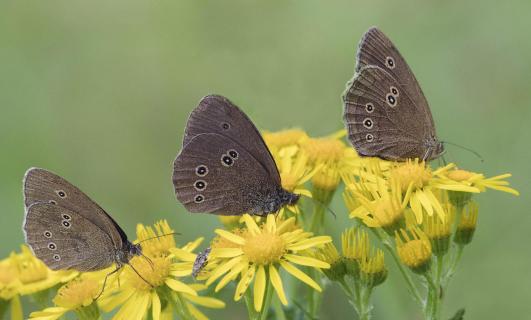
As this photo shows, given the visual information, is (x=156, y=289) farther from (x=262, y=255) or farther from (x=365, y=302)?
(x=365, y=302)

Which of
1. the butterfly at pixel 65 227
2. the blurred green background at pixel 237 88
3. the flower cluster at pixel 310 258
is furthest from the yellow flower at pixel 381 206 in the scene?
the blurred green background at pixel 237 88

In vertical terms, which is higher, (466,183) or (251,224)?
(251,224)

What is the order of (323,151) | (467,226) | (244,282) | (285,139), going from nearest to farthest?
(244,282)
(467,226)
(323,151)
(285,139)

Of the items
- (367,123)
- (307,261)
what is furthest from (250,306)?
(367,123)

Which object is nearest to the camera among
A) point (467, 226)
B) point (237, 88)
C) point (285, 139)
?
point (467, 226)

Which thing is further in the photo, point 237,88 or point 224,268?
point 237,88

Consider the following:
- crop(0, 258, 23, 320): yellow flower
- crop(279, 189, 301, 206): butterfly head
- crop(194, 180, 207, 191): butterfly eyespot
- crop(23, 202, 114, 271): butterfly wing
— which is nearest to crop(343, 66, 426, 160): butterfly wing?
crop(279, 189, 301, 206): butterfly head
